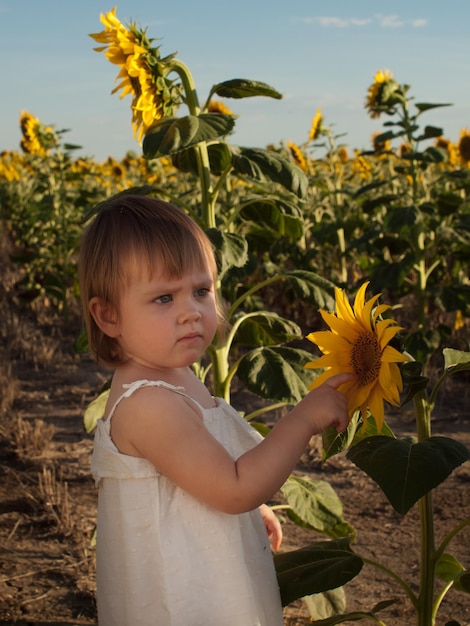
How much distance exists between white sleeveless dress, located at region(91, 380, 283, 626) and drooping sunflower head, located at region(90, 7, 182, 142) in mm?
1050

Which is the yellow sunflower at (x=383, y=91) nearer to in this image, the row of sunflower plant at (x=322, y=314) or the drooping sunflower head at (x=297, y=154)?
the row of sunflower plant at (x=322, y=314)

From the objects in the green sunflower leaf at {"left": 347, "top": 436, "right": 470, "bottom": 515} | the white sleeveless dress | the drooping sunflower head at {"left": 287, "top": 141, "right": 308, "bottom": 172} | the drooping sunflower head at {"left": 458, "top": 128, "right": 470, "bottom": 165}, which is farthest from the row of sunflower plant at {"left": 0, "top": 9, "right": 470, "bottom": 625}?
the drooping sunflower head at {"left": 458, "top": 128, "right": 470, "bottom": 165}

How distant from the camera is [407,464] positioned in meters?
1.30

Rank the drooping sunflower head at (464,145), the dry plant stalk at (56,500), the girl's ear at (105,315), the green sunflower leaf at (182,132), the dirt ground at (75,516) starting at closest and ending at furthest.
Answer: the girl's ear at (105,315), the green sunflower leaf at (182,132), the dirt ground at (75,516), the dry plant stalk at (56,500), the drooping sunflower head at (464,145)

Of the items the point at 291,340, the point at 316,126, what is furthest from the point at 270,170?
the point at 316,126

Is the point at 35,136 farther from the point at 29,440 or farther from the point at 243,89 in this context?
the point at 243,89

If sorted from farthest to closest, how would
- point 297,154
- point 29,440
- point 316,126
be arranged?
point 297,154 < point 316,126 < point 29,440

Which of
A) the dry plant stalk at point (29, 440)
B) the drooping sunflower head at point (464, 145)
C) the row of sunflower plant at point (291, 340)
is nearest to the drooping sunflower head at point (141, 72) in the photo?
the row of sunflower plant at point (291, 340)

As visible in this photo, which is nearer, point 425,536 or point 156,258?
point 156,258

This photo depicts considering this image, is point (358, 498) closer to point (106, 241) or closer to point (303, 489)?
point (303, 489)

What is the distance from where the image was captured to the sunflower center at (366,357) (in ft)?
4.51

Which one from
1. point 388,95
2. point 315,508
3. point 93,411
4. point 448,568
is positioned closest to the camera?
point 448,568

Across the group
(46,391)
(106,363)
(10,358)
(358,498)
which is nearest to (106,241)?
(106,363)

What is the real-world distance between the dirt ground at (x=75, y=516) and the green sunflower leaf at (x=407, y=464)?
105cm
